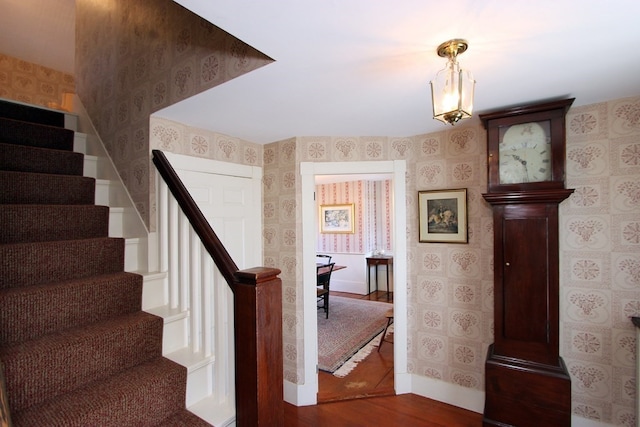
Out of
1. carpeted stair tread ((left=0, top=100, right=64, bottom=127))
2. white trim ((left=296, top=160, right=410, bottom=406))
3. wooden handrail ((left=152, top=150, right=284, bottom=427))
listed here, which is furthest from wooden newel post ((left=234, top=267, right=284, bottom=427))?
carpeted stair tread ((left=0, top=100, right=64, bottom=127))

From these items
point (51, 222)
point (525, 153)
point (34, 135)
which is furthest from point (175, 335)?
point (525, 153)

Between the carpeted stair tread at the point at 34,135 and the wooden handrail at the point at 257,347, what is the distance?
205cm

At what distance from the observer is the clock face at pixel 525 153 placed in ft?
6.20

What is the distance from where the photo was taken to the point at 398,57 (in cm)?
132

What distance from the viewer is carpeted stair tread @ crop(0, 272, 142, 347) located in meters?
1.23

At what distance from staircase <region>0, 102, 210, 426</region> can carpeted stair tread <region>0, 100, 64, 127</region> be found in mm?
390

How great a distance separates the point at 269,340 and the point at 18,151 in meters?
2.06

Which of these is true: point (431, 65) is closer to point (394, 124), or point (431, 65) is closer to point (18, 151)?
point (394, 124)

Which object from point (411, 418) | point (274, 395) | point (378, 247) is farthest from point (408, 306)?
point (378, 247)

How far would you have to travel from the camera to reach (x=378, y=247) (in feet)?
20.8

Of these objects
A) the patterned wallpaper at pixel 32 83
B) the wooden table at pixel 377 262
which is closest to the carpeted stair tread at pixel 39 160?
the patterned wallpaper at pixel 32 83

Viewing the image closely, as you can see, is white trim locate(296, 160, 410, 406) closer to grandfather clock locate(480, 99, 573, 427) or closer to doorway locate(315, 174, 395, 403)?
grandfather clock locate(480, 99, 573, 427)

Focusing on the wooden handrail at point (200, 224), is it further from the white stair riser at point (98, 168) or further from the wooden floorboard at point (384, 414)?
the wooden floorboard at point (384, 414)

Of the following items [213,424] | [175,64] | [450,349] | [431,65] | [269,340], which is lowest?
[450,349]
